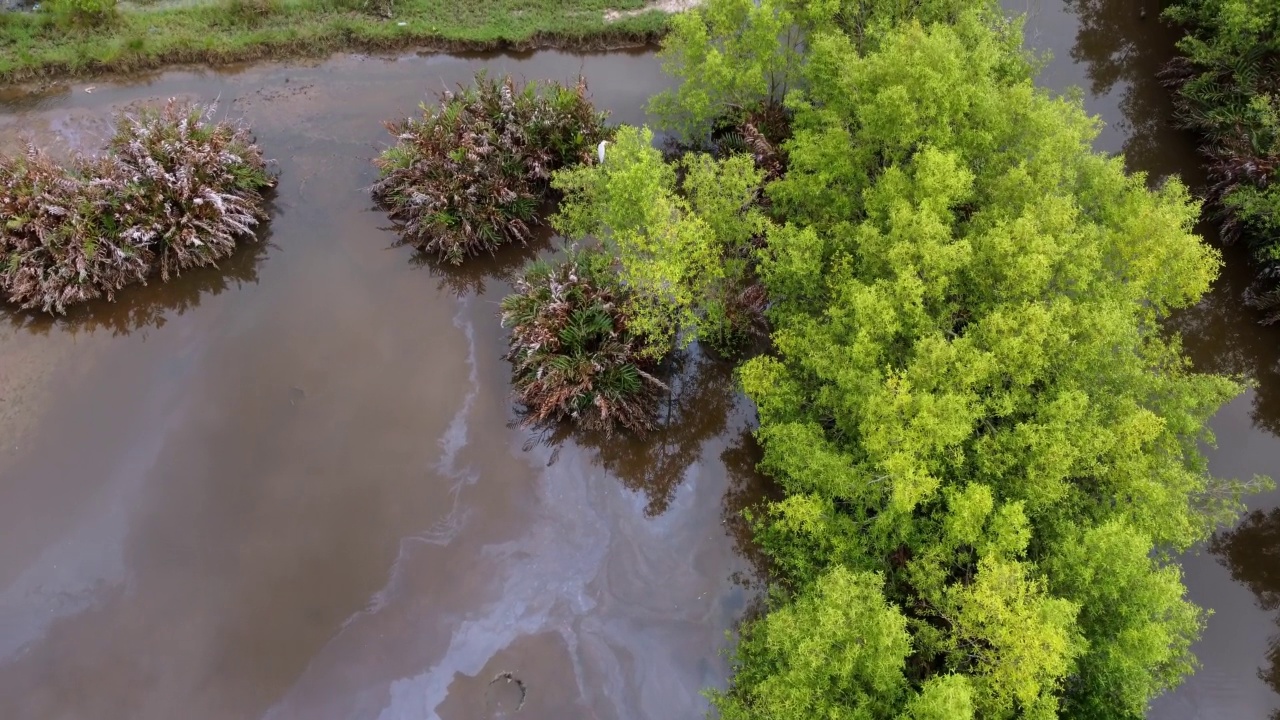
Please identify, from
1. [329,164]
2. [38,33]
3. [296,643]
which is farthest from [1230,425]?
[38,33]

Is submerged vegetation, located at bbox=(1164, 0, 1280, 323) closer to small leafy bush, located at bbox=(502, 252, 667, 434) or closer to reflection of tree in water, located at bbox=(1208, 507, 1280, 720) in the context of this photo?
reflection of tree in water, located at bbox=(1208, 507, 1280, 720)

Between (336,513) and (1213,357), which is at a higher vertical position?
(1213,357)

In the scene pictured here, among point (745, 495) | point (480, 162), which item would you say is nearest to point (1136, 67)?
point (745, 495)

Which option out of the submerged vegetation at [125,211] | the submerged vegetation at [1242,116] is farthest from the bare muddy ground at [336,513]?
the submerged vegetation at [1242,116]

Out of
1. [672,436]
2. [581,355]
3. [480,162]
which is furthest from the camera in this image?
[480,162]

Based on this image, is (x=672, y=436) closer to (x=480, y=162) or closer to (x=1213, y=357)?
(x=480, y=162)

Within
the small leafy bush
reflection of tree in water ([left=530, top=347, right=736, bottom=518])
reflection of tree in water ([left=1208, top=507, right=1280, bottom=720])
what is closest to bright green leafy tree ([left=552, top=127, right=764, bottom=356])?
the small leafy bush

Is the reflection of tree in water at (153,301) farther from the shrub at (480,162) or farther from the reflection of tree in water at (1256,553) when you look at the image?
the reflection of tree in water at (1256,553)
